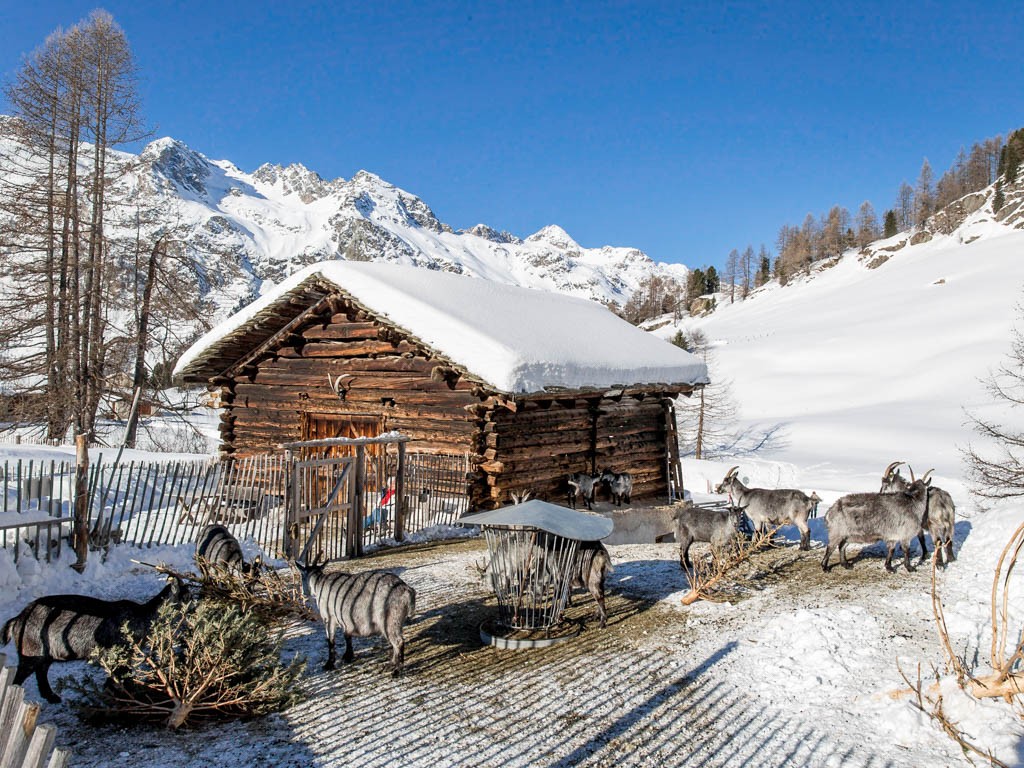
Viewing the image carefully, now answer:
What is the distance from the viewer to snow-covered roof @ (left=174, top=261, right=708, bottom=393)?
13547 millimetres

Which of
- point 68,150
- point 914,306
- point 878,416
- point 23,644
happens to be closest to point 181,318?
point 68,150

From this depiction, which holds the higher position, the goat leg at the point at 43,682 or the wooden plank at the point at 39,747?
the wooden plank at the point at 39,747

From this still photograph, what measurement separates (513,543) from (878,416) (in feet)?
140

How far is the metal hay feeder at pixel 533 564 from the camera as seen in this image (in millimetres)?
6832

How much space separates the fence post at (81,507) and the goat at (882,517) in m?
9.93

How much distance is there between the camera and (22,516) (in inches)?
318

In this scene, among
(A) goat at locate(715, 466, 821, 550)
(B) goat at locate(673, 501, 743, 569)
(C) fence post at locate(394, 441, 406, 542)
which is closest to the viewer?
(B) goat at locate(673, 501, 743, 569)

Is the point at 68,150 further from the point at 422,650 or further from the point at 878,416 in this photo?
the point at 878,416

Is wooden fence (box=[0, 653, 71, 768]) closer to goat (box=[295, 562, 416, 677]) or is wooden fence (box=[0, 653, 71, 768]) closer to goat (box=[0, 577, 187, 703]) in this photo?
goat (box=[0, 577, 187, 703])

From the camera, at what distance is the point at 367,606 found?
231 inches

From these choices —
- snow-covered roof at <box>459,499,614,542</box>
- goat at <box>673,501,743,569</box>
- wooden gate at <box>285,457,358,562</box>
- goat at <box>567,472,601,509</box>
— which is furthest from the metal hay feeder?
goat at <box>567,472,601,509</box>

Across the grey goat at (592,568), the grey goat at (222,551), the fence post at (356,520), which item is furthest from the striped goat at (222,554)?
the grey goat at (592,568)

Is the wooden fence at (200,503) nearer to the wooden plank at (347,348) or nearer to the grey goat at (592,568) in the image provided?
the wooden plank at (347,348)

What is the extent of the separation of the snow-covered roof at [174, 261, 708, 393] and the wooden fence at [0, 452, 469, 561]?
9.00ft
